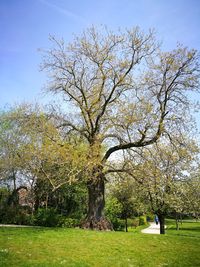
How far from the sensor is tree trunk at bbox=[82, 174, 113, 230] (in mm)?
19641

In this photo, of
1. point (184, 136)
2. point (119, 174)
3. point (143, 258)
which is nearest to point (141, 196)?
point (119, 174)

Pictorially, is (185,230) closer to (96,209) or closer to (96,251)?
(96,209)

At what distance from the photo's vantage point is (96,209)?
2002cm

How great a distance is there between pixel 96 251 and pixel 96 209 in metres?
8.36

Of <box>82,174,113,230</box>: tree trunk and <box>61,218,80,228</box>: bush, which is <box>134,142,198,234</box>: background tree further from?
<box>61,218,80,228</box>: bush

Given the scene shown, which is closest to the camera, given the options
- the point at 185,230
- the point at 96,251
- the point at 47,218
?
the point at 96,251

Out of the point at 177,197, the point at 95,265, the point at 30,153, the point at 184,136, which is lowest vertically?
the point at 95,265

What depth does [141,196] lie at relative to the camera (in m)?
29.4

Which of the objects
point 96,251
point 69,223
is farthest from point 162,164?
point 96,251

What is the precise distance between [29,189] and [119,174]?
56.7 feet

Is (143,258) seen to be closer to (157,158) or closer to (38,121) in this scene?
(157,158)

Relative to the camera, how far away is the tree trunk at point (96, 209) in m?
19.6

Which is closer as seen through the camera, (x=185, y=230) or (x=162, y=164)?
(x=162, y=164)

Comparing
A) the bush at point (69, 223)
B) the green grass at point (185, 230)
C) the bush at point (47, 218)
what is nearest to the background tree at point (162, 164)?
the green grass at point (185, 230)
